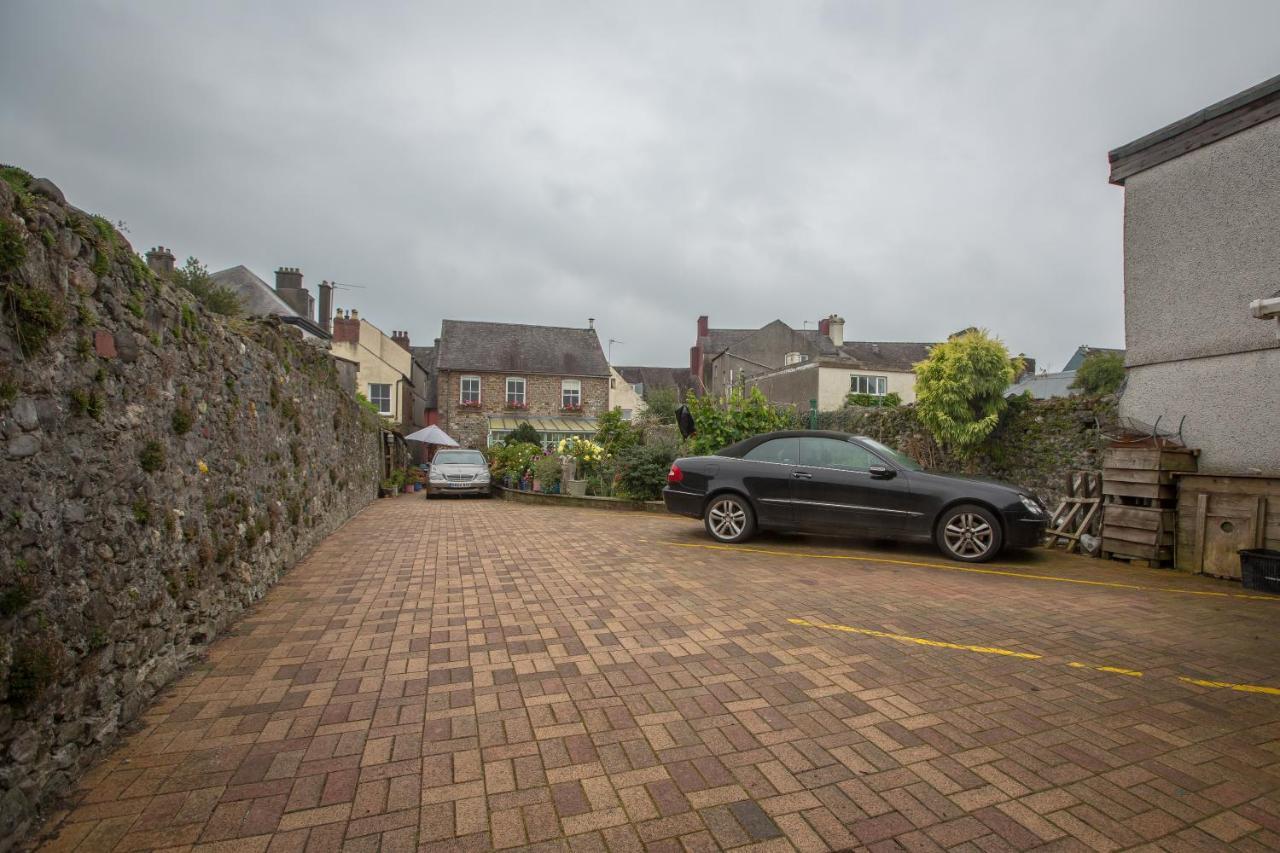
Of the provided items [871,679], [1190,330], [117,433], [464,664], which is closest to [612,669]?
[464,664]

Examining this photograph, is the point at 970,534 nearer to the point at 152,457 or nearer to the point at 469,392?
the point at 152,457

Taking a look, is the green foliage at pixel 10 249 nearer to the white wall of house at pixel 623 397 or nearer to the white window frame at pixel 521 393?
the white window frame at pixel 521 393

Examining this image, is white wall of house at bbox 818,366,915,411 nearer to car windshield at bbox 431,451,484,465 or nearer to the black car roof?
car windshield at bbox 431,451,484,465

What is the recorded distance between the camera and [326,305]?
33281mm

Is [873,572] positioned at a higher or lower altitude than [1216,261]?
lower

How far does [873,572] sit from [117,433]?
627 centimetres

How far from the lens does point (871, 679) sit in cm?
363

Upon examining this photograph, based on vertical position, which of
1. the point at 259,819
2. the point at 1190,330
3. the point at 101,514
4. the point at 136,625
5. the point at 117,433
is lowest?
the point at 259,819

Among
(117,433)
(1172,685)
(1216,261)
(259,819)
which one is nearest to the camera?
(259,819)

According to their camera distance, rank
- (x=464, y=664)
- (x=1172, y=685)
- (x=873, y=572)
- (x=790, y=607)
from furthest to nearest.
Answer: (x=873, y=572) < (x=790, y=607) < (x=464, y=664) < (x=1172, y=685)

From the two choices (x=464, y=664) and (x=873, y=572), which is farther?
(x=873, y=572)

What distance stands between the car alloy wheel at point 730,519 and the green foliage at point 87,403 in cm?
662

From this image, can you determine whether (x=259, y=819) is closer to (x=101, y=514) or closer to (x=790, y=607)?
(x=101, y=514)

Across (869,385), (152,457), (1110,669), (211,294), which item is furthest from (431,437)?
(1110,669)
